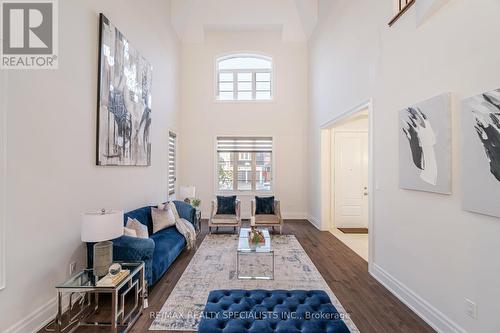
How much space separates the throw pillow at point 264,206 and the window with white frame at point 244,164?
153cm

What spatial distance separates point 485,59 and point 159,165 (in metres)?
5.53

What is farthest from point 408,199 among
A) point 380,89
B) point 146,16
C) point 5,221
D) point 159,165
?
point 146,16

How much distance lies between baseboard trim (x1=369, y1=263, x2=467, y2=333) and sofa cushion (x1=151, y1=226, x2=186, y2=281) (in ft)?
9.62

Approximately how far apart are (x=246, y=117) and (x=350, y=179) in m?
3.45

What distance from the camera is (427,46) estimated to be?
270cm

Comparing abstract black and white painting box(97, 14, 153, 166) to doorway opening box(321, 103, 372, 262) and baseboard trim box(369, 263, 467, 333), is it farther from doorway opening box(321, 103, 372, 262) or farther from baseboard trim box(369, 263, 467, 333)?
doorway opening box(321, 103, 372, 262)

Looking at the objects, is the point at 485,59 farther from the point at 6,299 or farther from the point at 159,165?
the point at 159,165

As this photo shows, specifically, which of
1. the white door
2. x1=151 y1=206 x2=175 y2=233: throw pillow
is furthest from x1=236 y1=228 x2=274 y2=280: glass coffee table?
the white door

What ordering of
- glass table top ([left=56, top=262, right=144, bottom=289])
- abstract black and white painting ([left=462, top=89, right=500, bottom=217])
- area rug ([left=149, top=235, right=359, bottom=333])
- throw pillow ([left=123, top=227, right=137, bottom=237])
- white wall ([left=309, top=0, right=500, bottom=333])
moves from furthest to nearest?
throw pillow ([left=123, top=227, right=137, bottom=237]), area rug ([left=149, top=235, right=359, bottom=333]), glass table top ([left=56, top=262, right=144, bottom=289]), white wall ([left=309, top=0, right=500, bottom=333]), abstract black and white painting ([left=462, top=89, right=500, bottom=217])

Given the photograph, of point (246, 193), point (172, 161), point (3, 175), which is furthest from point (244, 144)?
point (3, 175)

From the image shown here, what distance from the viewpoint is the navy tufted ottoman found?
1.77 m

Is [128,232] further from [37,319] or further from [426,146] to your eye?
[426,146]

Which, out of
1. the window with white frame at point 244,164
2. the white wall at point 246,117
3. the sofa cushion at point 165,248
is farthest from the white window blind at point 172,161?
the sofa cushion at point 165,248

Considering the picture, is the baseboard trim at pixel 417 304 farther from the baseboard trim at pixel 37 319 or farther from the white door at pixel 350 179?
the baseboard trim at pixel 37 319
